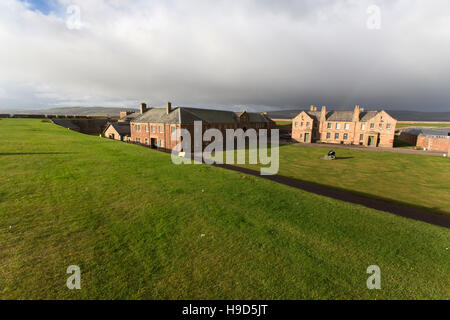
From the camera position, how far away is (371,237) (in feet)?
30.7

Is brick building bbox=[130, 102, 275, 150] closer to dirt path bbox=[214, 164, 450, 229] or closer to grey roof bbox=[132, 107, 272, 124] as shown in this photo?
grey roof bbox=[132, 107, 272, 124]

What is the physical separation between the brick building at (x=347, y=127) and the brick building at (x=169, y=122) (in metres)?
21.6

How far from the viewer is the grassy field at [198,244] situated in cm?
608

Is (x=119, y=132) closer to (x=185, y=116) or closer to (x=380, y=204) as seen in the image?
(x=185, y=116)

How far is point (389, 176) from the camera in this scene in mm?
27031

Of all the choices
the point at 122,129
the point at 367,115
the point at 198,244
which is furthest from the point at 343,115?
the point at 198,244

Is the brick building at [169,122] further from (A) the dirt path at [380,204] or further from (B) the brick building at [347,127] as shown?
(A) the dirt path at [380,204]

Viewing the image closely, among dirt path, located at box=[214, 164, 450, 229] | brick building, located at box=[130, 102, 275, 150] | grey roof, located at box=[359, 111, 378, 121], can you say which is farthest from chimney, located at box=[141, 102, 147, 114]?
grey roof, located at box=[359, 111, 378, 121]

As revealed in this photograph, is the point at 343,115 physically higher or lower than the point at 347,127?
higher

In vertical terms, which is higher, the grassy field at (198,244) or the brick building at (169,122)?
the brick building at (169,122)

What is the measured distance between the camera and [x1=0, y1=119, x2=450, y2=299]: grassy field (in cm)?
608

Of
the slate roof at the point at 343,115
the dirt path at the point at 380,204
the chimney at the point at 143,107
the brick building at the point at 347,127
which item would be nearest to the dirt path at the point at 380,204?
the dirt path at the point at 380,204

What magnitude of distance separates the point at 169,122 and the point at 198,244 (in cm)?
4111

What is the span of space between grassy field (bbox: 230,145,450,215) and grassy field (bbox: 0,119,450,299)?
10.6 metres
